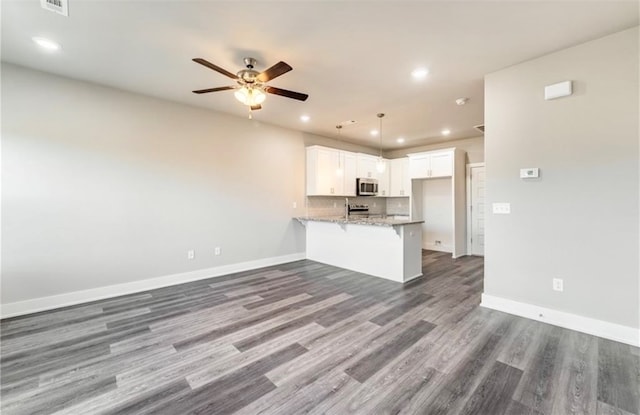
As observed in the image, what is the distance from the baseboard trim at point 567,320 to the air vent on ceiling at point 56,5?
4978mm

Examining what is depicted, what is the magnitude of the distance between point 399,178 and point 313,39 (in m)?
5.40

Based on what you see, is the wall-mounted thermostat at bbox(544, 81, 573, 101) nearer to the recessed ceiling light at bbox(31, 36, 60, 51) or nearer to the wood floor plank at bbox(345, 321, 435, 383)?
the wood floor plank at bbox(345, 321, 435, 383)

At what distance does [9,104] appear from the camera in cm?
303

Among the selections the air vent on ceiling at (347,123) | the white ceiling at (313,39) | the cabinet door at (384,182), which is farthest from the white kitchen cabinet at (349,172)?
the white ceiling at (313,39)

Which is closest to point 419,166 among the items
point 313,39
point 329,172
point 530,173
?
point 329,172

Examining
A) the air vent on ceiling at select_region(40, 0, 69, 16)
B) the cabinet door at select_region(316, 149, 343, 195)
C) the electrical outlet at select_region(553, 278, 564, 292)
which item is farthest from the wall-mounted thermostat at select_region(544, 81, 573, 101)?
the air vent on ceiling at select_region(40, 0, 69, 16)

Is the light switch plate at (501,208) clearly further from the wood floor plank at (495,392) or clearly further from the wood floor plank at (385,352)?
the wood floor plank at (495,392)

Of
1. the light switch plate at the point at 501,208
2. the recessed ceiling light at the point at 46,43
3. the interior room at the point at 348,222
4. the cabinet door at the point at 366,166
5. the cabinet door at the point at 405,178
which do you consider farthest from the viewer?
the cabinet door at the point at 405,178

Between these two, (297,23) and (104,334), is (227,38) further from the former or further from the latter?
(104,334)

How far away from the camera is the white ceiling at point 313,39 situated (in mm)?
2150

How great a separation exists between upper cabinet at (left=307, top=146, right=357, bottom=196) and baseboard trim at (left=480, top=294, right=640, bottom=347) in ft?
11.9

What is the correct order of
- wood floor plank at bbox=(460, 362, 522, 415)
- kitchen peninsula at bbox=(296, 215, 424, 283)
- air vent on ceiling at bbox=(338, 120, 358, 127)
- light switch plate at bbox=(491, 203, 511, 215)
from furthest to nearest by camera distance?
air vent on ceiling at bbox=(338, 120, 358, 127), kitchen peninsula at bbox=(296, 215, 424, 283), light switch plate at bbox=(491, 203, 511, 215), wood floor plank at bbox=(460, 362, 522, 415)

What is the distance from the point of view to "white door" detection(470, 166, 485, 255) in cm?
621

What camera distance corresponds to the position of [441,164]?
620cm
